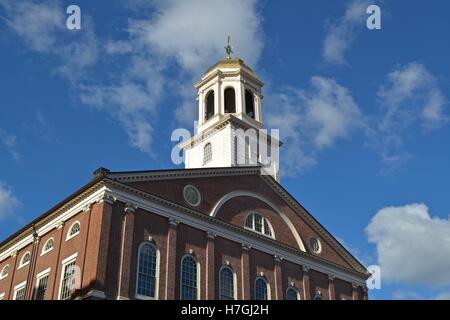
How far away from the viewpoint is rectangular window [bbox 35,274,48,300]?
3072 cm

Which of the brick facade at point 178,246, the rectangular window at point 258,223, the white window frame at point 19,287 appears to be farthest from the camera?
the rectangular window at point 258,223

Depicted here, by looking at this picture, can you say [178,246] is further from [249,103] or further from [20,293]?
[249,103]

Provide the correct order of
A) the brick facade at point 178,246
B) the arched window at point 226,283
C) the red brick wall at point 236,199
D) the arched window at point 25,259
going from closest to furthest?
the brick facade at point 178,246 → the red brick wall at point 236,199 → the arched window at point 226,283 → the arched window at point 25,259

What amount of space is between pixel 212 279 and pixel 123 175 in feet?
24.9

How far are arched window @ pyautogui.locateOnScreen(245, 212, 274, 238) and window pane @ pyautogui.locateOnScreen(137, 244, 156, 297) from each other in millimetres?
8048

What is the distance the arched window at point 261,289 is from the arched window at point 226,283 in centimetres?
200

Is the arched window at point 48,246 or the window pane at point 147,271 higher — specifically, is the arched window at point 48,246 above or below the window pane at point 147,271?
above

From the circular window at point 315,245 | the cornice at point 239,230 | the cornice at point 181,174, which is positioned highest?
the cornice at point 181,174

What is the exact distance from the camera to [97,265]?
87.3 ft

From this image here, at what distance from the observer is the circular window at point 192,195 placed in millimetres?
32594

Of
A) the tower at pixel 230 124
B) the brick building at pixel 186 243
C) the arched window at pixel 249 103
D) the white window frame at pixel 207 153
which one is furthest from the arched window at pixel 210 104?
the brick building at pixel 186 243

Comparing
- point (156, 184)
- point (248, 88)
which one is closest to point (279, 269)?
point (156, 184)

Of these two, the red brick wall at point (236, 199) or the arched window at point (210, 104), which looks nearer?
the red brick wall at point (236, 199)

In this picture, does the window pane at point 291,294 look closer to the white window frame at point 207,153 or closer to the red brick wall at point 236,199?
the red brick wall at point 236,199
